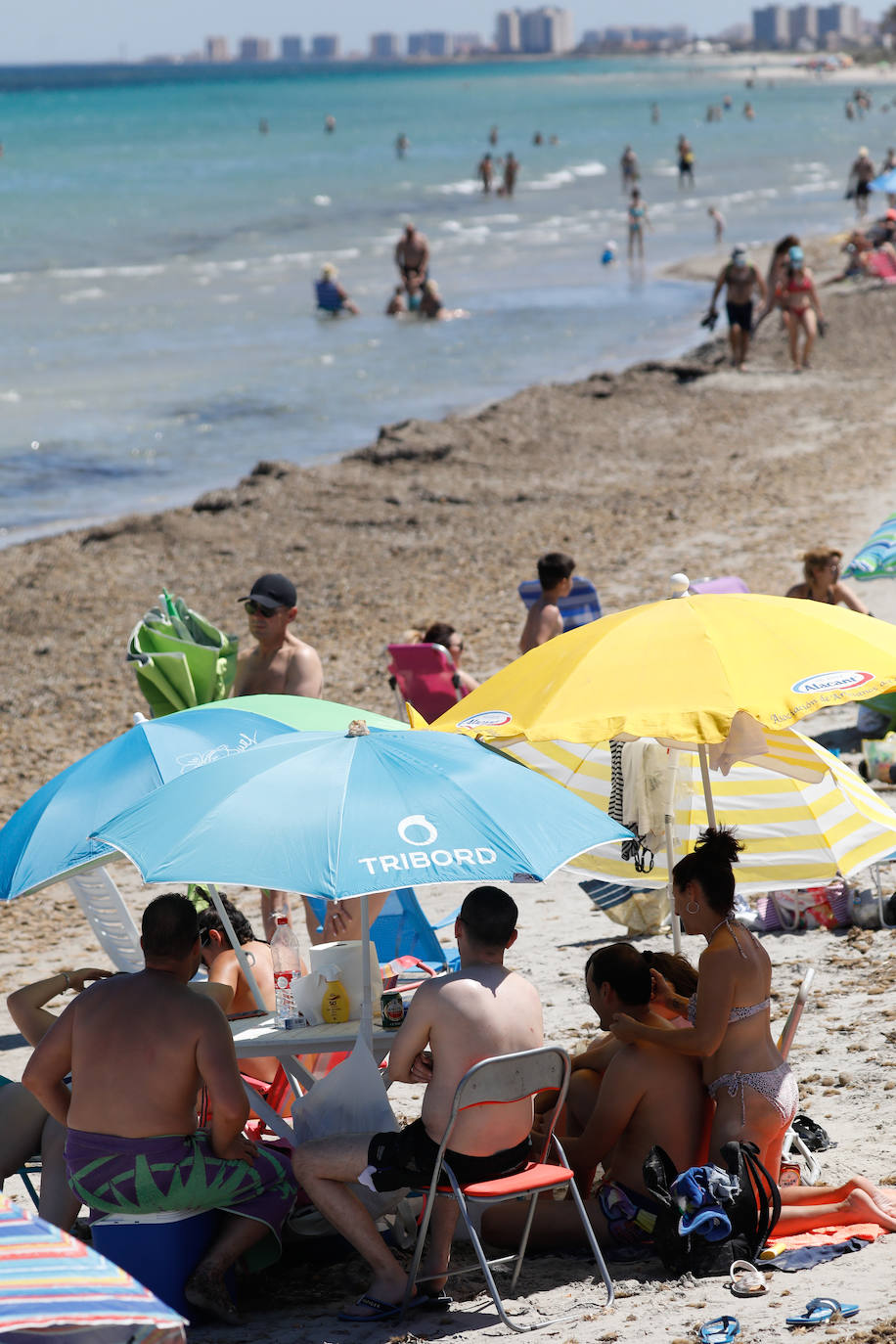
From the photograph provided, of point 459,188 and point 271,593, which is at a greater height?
point 459,188

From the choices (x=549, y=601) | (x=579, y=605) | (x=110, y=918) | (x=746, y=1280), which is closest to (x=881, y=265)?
(x=579, y=605)

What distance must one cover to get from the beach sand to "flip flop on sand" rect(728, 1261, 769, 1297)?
53 millimetres

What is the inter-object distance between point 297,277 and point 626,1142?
30.3 m

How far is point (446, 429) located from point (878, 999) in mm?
11988

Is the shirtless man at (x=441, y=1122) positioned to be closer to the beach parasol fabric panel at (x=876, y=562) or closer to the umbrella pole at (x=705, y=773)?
the umbrella pole at (x=705, y=773)

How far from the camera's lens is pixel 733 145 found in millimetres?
67312

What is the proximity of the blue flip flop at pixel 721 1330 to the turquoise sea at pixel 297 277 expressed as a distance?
1283 cm

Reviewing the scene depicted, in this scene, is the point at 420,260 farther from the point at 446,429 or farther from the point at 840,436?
the point at 840,436

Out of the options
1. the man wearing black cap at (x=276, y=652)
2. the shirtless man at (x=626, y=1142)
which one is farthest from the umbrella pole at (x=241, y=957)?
the man wearing black cap at (x=276, y=652)

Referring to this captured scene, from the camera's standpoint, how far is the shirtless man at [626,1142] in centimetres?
430

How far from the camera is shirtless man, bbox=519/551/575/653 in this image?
7.74m

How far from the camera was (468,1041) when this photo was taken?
3.96m

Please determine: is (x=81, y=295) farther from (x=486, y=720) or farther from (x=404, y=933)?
(x=486, y=720)

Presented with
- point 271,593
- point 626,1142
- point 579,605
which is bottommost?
point 626,1142
